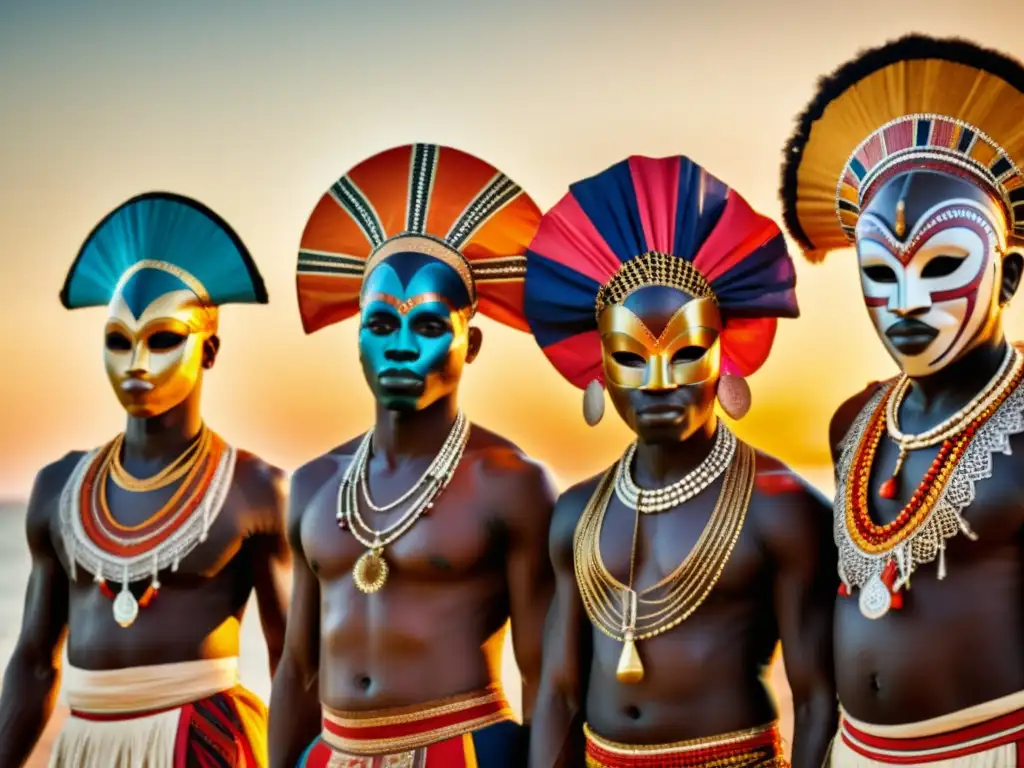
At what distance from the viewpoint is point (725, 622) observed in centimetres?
347

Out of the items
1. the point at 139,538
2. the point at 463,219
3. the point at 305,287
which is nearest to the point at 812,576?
the point at 463,219

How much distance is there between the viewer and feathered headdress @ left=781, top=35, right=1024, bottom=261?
3.31m

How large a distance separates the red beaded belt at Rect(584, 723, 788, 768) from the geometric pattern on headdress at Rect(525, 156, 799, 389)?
86 cm

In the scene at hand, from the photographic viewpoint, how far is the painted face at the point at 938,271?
323 centimetres

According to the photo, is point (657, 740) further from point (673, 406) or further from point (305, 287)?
point (305, 287)

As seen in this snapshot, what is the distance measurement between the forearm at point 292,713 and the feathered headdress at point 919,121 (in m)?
1.84

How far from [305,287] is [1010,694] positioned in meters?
2.15

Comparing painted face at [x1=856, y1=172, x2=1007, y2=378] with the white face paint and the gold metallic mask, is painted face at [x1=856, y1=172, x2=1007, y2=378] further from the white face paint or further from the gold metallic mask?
the gold metallic mask

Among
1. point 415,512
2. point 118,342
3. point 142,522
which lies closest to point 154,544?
point 142,522

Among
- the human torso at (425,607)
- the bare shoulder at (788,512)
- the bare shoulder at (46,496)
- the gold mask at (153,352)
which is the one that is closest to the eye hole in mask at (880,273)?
the bare shoulder at (788,512)

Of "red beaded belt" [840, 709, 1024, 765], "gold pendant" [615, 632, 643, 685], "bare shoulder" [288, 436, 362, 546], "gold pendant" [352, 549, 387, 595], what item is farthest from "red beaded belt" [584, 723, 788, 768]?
"bare shoulder" [288, 436, 362, 546]

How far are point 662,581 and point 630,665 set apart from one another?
0.20m

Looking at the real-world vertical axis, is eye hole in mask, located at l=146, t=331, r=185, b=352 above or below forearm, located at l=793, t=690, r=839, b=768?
above

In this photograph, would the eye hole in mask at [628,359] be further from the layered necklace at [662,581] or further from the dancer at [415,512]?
the dancer at [415,512]
